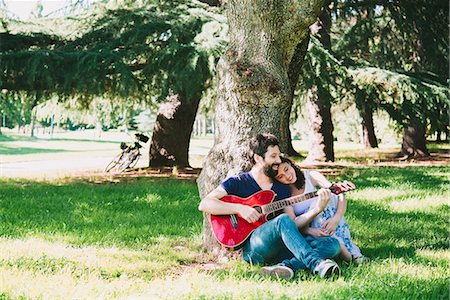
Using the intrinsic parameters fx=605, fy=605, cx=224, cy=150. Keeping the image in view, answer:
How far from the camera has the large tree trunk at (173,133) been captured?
1385cm

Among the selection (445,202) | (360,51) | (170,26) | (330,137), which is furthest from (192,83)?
(360,51)

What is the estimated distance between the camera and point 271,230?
181 inches

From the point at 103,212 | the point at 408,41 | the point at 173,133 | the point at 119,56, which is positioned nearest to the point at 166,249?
the point at 103,212

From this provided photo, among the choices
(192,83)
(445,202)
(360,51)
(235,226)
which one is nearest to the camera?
(235,226)

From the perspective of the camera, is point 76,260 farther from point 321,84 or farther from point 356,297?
point 321,84

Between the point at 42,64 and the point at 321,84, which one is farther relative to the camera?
the point at 321,84

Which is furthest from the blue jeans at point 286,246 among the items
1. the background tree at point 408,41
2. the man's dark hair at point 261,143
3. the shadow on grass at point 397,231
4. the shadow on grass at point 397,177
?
the background tree at point 408,41

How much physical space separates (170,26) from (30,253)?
20.7ft

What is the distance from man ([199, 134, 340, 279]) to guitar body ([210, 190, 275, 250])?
0.06m

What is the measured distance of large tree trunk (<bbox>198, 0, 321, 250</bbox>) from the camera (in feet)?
17.6

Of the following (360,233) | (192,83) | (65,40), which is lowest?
(360,233)

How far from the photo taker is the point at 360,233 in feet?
20.9

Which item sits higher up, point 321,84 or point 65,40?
point 65,40

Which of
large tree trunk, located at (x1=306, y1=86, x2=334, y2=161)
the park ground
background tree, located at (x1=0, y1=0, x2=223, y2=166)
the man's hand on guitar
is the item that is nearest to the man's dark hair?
the man's hand on guitar
